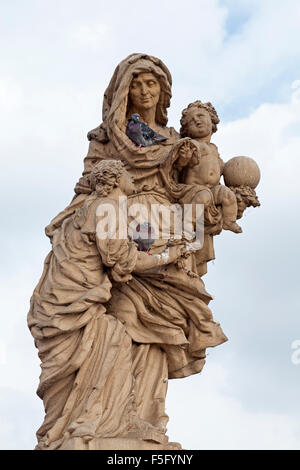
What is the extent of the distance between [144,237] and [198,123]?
152 cm

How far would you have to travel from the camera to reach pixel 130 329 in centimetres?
1110

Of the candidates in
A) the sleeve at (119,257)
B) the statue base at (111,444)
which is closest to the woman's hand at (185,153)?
the sleeve at (119,257)

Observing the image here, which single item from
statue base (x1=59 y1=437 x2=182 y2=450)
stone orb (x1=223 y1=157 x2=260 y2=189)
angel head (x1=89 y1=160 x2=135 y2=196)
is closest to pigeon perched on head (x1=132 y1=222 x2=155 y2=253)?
angel head (x1=89 y1=160 x2=135 y2=196)

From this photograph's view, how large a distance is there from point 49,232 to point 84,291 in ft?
3.20

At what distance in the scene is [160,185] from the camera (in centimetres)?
1184

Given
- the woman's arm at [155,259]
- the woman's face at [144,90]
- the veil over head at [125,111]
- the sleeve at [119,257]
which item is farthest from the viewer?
the woman's face at [144,90]

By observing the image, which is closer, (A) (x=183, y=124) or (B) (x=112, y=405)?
(B) (x=112, y=405)

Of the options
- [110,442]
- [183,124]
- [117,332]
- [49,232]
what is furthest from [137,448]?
[183,124]

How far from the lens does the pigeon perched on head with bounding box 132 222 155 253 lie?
11172 mm

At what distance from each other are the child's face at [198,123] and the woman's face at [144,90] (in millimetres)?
416

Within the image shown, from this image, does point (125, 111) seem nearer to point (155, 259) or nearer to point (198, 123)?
point (198, 123)

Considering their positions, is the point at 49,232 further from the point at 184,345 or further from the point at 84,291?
the point at 184,345

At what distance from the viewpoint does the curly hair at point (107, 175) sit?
11.0 meters

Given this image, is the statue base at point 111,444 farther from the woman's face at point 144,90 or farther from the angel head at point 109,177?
the woman's face at point 144,90
